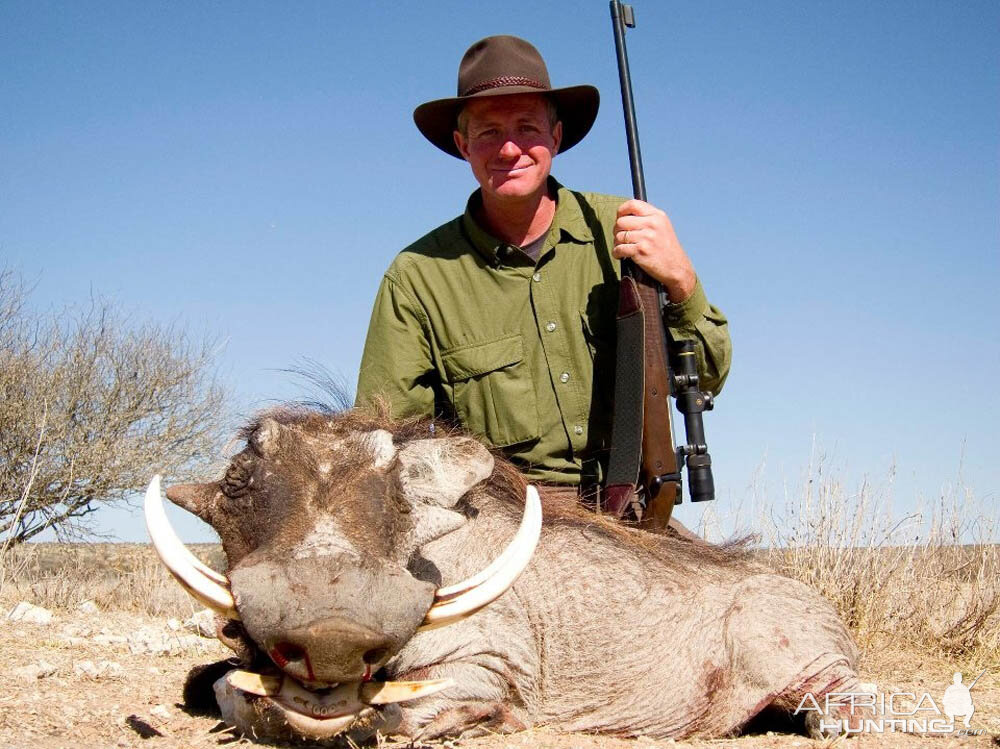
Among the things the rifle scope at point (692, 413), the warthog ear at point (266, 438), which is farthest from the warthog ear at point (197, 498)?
the rifle scope at point (692, 413)

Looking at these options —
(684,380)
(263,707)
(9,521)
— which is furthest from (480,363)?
(9,521)

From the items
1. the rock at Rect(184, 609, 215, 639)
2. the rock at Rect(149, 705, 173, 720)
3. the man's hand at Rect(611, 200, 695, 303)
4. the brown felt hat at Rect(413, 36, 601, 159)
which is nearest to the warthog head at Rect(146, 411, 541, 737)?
the rock at Rect(149, 705, 173, 720)

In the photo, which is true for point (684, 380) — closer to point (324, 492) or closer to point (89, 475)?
point (324, 492)

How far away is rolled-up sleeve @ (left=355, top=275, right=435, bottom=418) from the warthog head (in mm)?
1368

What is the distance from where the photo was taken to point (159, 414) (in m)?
15.7

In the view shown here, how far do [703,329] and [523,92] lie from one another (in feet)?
4.54

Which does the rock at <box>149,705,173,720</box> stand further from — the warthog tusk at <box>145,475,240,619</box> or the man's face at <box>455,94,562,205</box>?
the man's face at <box>455,94,562,205</box>

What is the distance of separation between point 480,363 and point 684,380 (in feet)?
3.09

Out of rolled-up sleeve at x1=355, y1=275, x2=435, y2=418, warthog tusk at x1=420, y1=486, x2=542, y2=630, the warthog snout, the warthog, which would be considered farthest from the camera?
rolled-up sleeve at x1=355, y1=275, x2=435, y2=418

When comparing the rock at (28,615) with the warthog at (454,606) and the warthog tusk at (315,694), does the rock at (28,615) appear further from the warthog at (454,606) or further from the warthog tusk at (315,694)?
the warthog tusk at (315,694)

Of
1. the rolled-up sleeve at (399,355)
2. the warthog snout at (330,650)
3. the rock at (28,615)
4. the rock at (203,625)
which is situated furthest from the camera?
the rock at (28,615)

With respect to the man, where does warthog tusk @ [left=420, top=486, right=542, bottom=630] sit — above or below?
below

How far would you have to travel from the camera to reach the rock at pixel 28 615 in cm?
651

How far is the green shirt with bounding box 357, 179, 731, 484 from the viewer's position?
15.3 feet
